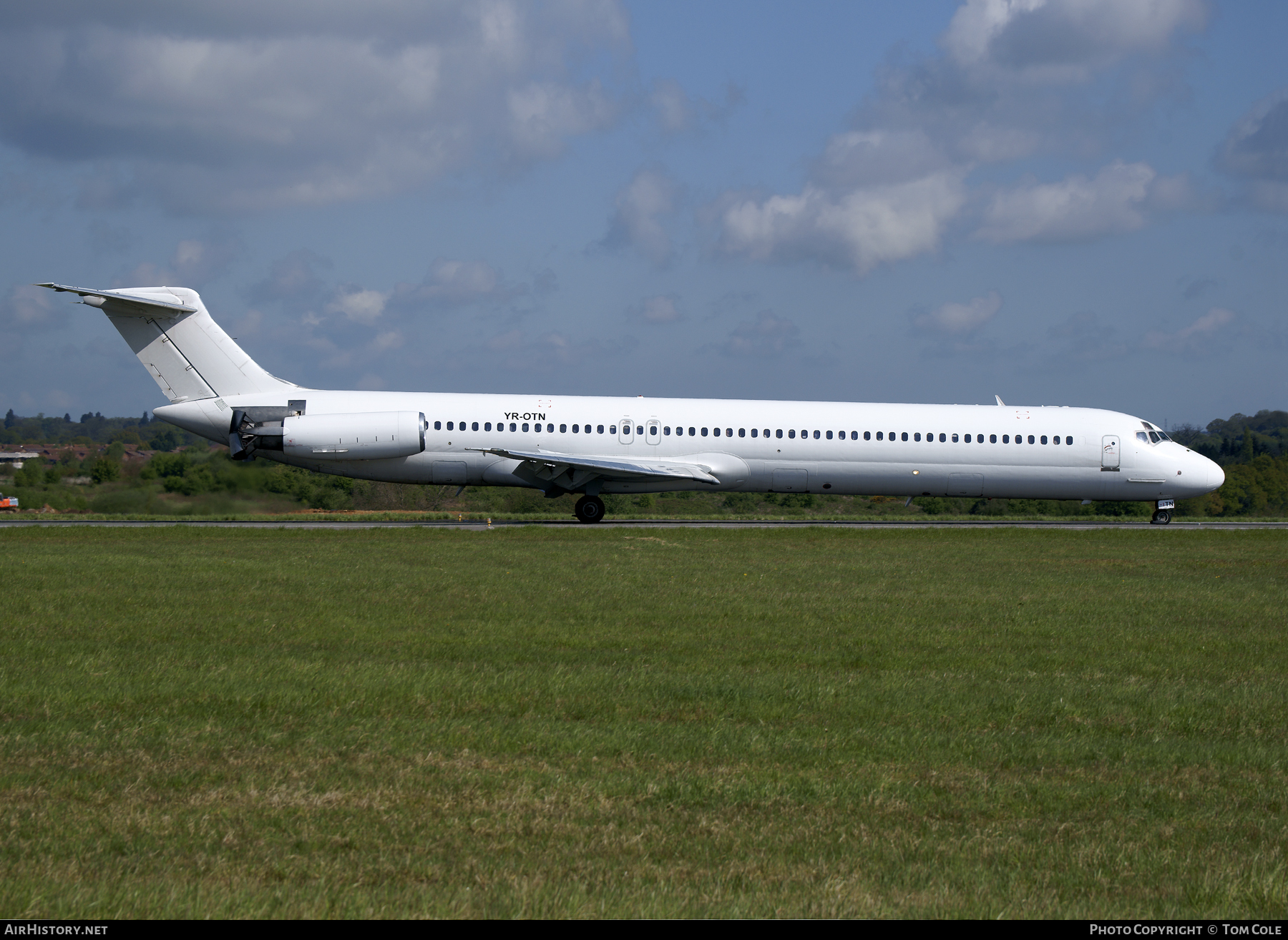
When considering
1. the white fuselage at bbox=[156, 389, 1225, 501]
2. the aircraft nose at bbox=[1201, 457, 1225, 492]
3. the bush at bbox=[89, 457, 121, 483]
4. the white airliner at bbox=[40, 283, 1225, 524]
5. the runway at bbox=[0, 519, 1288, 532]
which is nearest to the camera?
the runway at bbox=[0, 519, 1288, 532]

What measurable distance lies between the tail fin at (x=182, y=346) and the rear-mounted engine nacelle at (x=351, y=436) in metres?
2.31

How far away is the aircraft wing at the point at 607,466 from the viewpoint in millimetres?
29266

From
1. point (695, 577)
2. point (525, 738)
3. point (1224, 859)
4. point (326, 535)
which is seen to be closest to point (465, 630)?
point (525, 738)

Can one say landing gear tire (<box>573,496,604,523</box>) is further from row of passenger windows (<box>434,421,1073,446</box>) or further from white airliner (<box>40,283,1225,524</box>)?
row of passenger windows (<box>434,421,1073,446</box>)

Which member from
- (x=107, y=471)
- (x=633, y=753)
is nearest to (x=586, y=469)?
(x=107, y=471)

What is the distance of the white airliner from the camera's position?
29.8 m

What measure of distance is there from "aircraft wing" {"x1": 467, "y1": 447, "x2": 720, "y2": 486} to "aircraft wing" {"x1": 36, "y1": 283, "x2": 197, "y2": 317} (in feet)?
28.1

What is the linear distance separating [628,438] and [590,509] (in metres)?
2.23

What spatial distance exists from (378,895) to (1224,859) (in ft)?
13.3

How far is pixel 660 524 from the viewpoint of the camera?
31.5 m

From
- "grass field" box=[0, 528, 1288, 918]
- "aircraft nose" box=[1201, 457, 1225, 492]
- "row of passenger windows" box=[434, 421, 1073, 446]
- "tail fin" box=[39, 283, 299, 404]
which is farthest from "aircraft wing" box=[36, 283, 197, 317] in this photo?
"aircraft nose" box=[1201, 457, 1225, 492]

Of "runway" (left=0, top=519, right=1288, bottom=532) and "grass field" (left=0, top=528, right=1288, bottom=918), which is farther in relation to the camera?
"runway" (left=0, top=519, right=1288, bottom=532)

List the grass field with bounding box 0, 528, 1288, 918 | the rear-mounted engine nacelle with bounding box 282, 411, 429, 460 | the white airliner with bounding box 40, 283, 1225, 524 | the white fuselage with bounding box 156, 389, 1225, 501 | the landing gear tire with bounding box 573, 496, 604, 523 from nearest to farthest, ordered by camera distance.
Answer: the grass field with bounding box 0, 528, 1288, 918
the rear-mounted engine nacelle with bounding box 282, 411, 429, 460
the white airliner with bounding box 40, 283, 1225, 524
the white fuselage with bounding box 156, 389, 1225, 501
the landing gear tire with bounding box 573, 496, 604, 523

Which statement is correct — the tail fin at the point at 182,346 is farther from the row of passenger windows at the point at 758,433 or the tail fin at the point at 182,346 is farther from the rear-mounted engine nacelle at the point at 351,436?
the row of passenger windows at the point at 758,433
